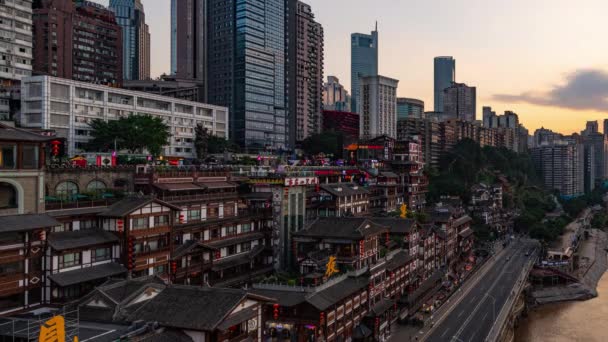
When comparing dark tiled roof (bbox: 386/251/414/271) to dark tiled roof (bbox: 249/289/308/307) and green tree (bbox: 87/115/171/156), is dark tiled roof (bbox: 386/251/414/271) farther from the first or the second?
green tree (bbox: 87/115/171/156)

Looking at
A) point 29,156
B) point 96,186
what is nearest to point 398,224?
point 96,186

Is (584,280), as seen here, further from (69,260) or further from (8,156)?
(8,156)

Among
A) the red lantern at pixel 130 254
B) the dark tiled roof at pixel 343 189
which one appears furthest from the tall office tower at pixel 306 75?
the red lantern at pixel 130 254

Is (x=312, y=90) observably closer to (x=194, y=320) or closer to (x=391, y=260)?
(x=391, y=260)

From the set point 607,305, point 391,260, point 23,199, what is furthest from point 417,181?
point 23,199

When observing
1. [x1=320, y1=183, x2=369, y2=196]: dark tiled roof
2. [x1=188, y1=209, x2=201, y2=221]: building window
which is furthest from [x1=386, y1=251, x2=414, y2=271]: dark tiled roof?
[x1=188, y1=209, x2=201, y2=221]: building window
